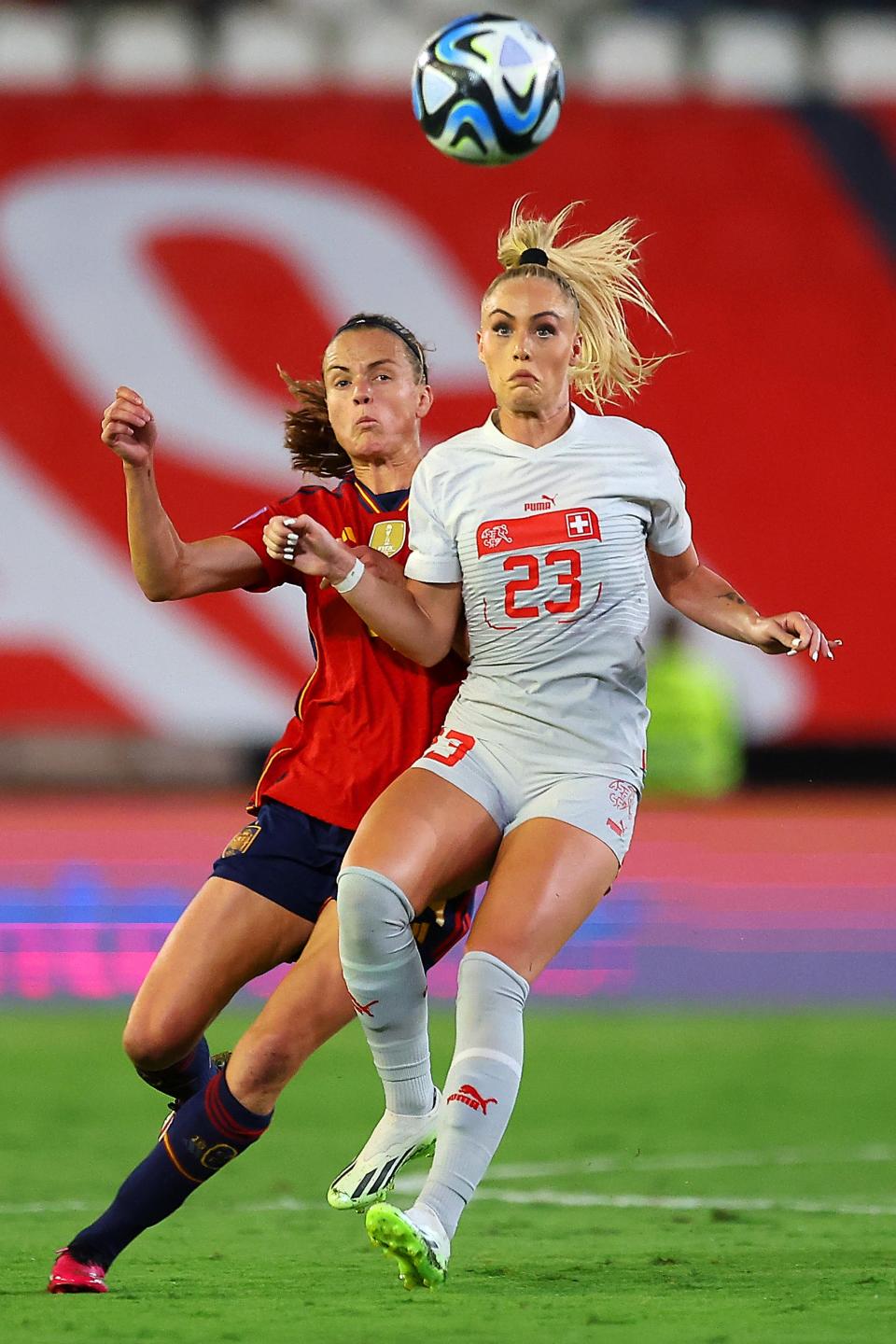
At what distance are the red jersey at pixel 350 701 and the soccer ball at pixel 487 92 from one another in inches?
44.0

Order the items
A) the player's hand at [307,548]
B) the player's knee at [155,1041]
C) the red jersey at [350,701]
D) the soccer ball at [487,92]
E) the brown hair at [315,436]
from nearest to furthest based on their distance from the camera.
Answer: the player's hand at [307,548] < the player's knee at [155,1041] < the red jersey at [350,701] < the brown hair at [315,436] < the soccer ball at [487,92]

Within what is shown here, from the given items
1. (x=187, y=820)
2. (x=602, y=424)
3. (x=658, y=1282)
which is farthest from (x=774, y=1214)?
(x=187, y=820)

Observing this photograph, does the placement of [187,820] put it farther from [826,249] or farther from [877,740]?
[826,249]

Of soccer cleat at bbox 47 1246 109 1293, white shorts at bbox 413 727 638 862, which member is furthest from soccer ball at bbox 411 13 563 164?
soccer cleat at bbox 47 1246 109 1293

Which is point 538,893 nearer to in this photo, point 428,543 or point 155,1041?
point 428,543

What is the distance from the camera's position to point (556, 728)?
4977 millimetres

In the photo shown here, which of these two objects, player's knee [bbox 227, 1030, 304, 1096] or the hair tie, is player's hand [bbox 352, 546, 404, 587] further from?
player's knee [bbox 227, 1030, 304, 1096]

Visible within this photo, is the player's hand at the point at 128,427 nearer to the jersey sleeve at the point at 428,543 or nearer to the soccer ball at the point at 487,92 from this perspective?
the jersey sleeve at the point at 428,543

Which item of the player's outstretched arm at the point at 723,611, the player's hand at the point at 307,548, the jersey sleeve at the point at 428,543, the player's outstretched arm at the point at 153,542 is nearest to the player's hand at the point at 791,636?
the player's outstretched arm at the point at 723,611

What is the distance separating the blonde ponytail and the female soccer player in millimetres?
436

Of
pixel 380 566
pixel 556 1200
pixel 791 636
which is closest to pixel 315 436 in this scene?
pixel 380 566

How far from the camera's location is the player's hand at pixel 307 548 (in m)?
4.85

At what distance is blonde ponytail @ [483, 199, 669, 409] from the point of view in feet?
17.5

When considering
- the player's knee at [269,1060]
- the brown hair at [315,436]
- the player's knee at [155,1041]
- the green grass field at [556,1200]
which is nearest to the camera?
the green grass field at [556,1200]
